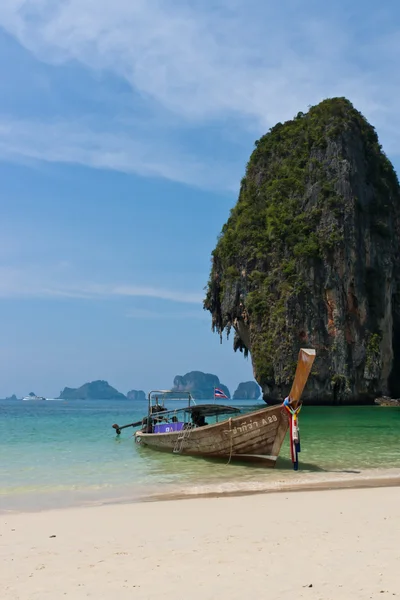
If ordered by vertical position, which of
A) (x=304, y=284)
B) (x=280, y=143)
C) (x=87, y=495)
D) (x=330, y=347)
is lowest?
(x=87, y=495)

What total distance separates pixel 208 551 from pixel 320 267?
4620 cm

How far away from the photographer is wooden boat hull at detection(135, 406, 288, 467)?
14.1 metres

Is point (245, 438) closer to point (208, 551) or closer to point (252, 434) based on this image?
point (252, 434)

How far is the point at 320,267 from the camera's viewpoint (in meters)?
50.5

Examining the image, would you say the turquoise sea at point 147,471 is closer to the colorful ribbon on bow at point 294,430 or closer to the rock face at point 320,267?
the colorful ribbon on bow at point 294,430

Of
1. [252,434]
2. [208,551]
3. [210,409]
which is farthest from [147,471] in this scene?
[208,551]

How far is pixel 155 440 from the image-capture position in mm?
18938

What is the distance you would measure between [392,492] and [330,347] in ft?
130

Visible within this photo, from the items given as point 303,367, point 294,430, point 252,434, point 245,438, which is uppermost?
point 303,367

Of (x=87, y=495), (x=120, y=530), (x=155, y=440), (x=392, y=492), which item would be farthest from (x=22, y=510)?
(x=155, y=440)

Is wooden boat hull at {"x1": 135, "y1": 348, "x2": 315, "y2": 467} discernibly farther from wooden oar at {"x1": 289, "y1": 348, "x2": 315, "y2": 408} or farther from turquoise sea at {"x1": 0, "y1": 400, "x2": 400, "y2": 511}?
turquoise sea at {"x1": 0, "y1": 400, "x2": 400, "y2": 511}

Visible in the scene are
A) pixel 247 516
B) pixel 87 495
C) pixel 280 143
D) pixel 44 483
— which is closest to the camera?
pixel 247 516

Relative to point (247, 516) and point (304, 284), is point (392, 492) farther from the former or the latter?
point (304, 284)

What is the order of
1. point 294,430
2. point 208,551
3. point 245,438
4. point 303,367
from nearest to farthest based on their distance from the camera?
point 208,551
point 303,367
point 294,430
point 245,438
